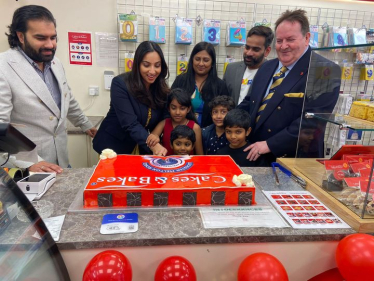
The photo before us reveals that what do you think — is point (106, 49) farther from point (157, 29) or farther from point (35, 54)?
point (35, 54)

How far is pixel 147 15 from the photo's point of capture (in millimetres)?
3006

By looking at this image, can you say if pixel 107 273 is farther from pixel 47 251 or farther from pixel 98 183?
pixel 98 183

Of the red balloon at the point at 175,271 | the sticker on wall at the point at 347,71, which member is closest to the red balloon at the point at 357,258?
the red balloon at the point at 175,271

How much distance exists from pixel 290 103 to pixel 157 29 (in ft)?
6.11

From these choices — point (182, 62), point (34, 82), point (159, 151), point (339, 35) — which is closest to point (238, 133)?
point (159, 151)

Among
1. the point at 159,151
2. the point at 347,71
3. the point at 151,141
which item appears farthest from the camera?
the point at 151,141

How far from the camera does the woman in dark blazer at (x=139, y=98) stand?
190 centimetres

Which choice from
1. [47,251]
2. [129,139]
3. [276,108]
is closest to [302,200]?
[276,108]

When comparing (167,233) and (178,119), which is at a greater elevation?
(178,119)

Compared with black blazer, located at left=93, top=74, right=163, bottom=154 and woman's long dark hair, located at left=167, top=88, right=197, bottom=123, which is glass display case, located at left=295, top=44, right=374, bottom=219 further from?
black blazer, located at left=93, top=74, right=163, bottom=154

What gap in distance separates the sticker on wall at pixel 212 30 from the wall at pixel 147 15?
0.50 feet

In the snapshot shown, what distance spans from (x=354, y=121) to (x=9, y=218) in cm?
128

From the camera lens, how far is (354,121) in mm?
1171

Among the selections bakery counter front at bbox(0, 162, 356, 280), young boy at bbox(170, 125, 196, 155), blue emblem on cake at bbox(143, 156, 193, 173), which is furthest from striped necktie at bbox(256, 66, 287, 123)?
bakery counter front at bbox(0, 162, 356, 280)
